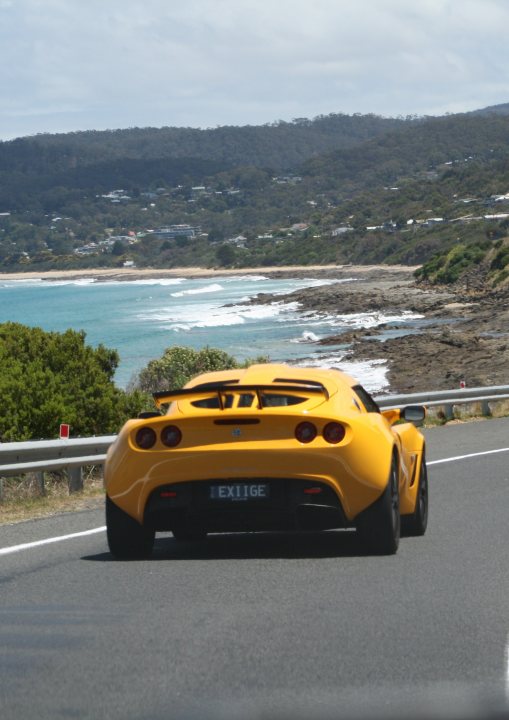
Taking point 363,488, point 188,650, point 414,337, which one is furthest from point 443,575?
point 414,337

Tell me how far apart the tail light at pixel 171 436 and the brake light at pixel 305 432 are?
72 cm

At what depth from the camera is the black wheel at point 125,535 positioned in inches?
341

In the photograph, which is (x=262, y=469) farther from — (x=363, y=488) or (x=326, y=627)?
(x=326, y=627)

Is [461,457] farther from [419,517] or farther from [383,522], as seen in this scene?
[383,522]

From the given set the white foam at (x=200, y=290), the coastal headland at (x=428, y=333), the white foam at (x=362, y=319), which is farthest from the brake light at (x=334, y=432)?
the white foam at (x=200, y=290)

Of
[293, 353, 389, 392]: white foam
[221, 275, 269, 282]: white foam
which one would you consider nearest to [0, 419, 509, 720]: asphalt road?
[293, 353, 389, 392]: white foam

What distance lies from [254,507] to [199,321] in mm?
98336

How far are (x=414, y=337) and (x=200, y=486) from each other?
63.0 meters

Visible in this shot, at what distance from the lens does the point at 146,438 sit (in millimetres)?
8523

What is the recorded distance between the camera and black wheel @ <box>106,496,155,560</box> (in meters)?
8.67

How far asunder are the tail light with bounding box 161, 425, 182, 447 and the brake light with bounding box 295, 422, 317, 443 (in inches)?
28.2

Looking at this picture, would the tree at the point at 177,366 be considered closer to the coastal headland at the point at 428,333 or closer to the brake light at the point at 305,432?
the coastal headland at the point at 428,333

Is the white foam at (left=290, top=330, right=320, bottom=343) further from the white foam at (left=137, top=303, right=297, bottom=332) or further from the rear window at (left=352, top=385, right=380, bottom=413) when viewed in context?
the rear window at (left=352, top=385, right=380, bottom=413)

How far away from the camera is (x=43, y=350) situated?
2344 cm
